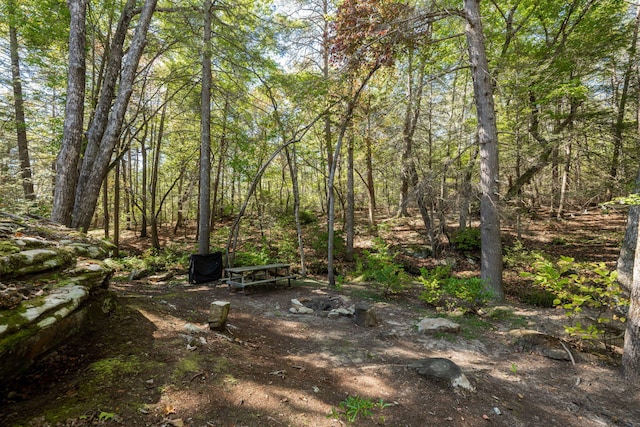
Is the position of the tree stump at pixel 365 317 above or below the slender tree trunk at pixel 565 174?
below

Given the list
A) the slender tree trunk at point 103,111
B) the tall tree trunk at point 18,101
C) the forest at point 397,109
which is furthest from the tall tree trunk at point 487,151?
the tall tree trunk at point 18,101

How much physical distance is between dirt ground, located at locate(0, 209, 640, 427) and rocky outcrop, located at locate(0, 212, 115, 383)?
10.1 inches

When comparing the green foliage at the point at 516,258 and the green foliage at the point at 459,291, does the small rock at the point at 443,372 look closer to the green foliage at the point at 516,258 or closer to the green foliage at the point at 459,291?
the green foliage at the point at 459,291

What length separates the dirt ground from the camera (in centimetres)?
215

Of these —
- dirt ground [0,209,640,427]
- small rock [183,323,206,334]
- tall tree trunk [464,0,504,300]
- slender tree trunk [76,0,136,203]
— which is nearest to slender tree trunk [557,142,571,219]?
tall tree trunk [464,0,504,300]

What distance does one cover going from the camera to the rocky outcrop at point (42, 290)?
193cm

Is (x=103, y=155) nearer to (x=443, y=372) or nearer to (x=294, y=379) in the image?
(x=294, y=379)

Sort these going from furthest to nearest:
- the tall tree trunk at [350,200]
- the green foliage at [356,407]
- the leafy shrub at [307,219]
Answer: the leafy shrub at [307,219]
the tall tree trunk at [350,200]
the green foliage at [356,407]

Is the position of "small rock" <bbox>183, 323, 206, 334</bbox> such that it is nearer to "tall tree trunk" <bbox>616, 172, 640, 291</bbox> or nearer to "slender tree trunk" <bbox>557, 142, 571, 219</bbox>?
"tall tree trunk" <bbox>616, 172, 640, 291</bbox>

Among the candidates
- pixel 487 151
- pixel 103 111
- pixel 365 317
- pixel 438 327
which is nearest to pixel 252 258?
pixel 365 317

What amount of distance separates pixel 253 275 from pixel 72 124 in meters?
5.37

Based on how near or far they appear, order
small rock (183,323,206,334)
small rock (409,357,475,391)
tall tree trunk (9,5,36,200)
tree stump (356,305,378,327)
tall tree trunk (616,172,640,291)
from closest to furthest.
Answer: small rock (409,357,475,391) → small rock (183,323,206,334) → tree stump (356,305,378,327) → tall tree trunk (616,172,640,291) → tall tree trunk (9,5,36,200)

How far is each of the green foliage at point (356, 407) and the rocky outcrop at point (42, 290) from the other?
2434 mm

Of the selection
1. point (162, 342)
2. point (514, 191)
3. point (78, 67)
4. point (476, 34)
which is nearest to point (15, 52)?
point (78, 67)
